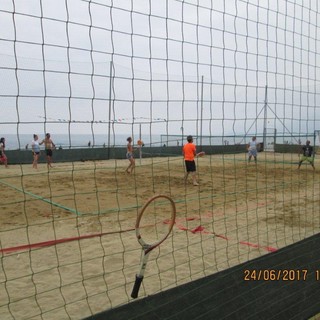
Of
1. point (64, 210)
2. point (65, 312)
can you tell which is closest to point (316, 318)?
point (65, 312)

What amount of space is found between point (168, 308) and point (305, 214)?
500cm

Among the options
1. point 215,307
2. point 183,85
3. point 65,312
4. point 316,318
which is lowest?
point 316,318

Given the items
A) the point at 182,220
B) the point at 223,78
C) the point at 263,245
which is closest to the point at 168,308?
the point at 223,78

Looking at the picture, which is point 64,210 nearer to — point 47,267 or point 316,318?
point 47,267

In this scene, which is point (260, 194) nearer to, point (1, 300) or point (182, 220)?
point (182, 220)

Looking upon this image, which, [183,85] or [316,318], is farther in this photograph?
[316,318]

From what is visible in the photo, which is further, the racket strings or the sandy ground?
the racket strings

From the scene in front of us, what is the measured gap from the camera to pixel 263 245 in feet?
15.7

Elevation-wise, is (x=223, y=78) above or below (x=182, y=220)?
above

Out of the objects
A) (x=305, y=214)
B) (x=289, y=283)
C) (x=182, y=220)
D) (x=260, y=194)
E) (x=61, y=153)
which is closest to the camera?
(x=289, y=283)

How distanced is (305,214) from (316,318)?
356 cm

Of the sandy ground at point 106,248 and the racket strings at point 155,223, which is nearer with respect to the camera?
the sandy ground at point 106,248

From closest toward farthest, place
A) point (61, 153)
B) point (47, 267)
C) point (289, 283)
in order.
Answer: point (289, 283)
point (47, 267)
point (61, 153)

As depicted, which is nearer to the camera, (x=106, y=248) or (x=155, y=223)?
(x=106, y=248)
